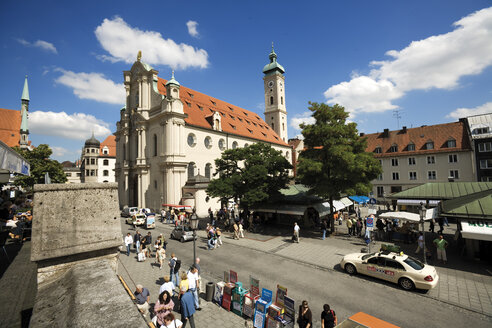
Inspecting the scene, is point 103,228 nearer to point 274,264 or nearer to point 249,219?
point 274,264

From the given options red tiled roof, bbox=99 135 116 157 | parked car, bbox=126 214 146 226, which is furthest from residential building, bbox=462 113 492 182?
red tiled roof, bbox=99 135 116 157

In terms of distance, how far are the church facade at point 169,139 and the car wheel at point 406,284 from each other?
26.5m

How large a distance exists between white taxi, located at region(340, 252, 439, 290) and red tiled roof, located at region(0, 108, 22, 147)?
223ft

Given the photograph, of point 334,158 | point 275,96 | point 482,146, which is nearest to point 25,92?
point 275,96

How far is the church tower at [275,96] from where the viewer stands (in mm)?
64750

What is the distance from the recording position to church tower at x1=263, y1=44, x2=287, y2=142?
6475cm

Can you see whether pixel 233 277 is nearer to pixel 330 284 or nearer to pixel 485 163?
pixel 330 284

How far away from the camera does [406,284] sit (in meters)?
10.8

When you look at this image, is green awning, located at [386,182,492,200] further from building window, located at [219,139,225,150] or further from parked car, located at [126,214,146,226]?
building window, located at [219,139,225,150]

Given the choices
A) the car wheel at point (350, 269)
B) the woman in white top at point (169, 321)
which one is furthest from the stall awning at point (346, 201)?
the woman in white top at point (169, 321)

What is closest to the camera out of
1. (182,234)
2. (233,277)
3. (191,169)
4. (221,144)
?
(233,277)

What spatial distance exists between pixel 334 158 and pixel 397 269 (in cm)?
980

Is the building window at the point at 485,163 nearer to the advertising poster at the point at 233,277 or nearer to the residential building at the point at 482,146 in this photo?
the residential building at the point at 482,146

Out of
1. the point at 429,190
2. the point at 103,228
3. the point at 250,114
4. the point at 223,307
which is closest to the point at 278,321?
the point at 223,307
